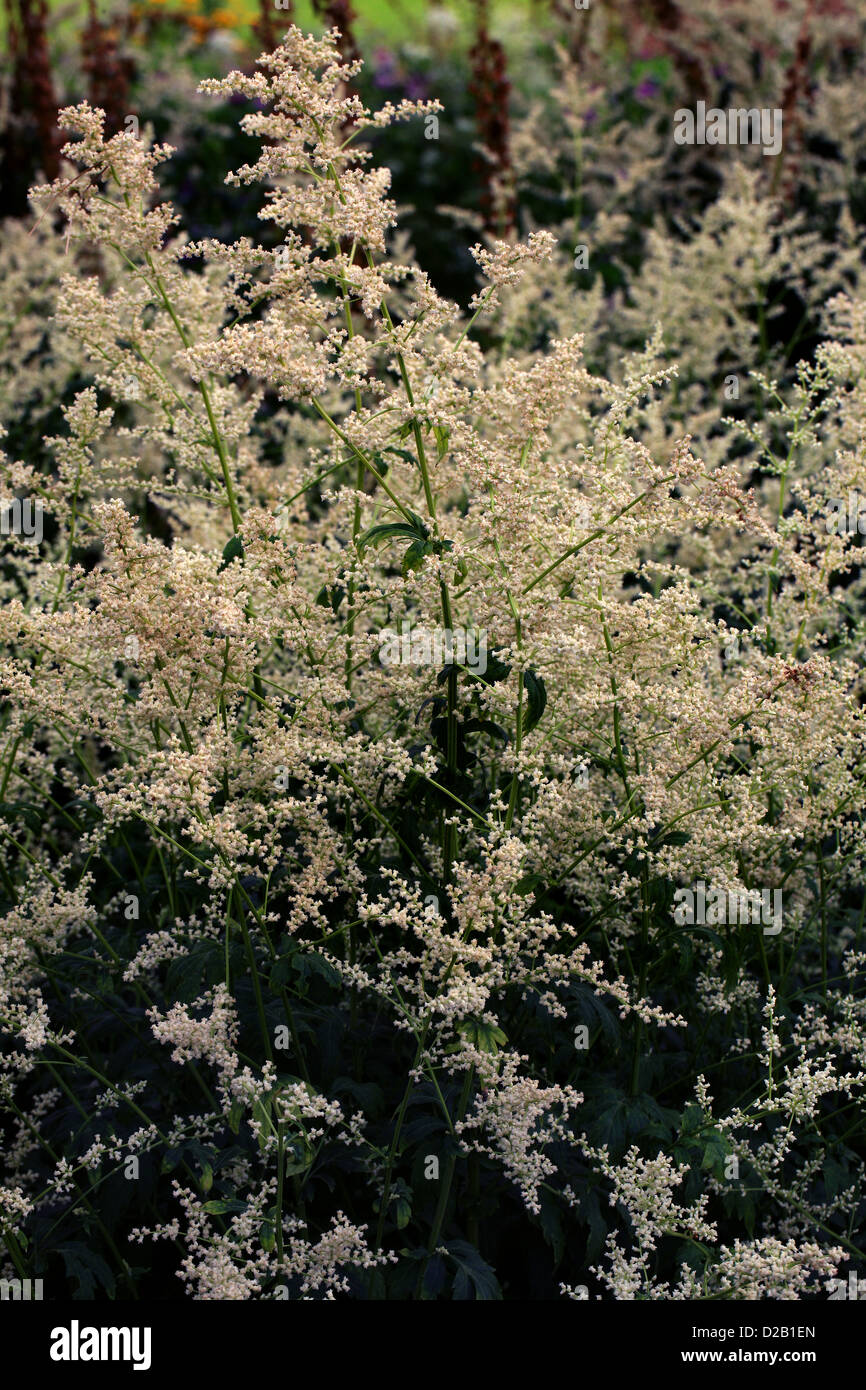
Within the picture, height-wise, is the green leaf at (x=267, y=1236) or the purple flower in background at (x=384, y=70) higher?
the purple flower in background at (x=384, y=70)

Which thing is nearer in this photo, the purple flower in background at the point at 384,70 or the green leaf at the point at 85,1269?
the green leaf at the point at 85,1269

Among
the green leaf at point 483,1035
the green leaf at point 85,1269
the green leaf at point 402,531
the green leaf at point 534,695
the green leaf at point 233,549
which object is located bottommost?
the green leaf at point 85,1269

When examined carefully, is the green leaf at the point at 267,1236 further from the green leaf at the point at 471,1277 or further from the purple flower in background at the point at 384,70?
the purple flower in background at the point at 384,70

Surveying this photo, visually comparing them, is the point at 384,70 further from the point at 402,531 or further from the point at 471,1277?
the point at 471,1277

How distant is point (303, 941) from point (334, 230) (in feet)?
6.09

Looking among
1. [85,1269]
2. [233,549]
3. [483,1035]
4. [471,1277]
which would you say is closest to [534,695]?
[483,1035]

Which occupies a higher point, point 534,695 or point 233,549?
point 233,549

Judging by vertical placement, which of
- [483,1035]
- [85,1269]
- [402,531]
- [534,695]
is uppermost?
[402,531]

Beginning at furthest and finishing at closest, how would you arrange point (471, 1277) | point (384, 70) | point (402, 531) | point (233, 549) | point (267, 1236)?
point (384, 70)
point (233, 549)
point (402, 531)
point (471, 1277)
point (267, 1236)

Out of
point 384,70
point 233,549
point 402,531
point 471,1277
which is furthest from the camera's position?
point 384,70

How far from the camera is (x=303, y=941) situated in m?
3.51

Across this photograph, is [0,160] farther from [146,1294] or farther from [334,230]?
[146,1294]

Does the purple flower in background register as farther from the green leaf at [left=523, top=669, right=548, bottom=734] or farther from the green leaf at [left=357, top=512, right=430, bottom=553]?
the green leaf at [left=523, top=669, right=548, bottom=734]

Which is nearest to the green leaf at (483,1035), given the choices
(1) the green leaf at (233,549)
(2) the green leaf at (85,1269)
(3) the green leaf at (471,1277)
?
(3) the green leaf at (471,1277)
